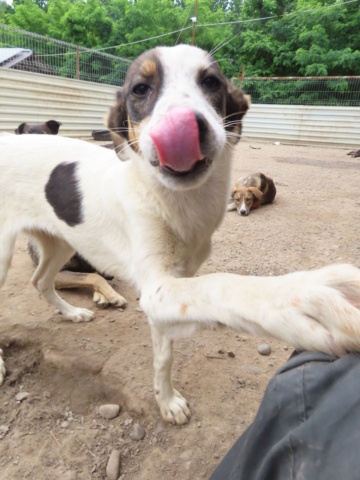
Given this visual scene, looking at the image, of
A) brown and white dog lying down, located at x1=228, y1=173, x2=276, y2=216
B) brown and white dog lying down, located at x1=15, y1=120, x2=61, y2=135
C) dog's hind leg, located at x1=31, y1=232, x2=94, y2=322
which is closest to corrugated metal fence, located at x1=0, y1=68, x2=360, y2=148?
brown and white dog lying down, located at x1=15, y1=120, x2=61, y2=135

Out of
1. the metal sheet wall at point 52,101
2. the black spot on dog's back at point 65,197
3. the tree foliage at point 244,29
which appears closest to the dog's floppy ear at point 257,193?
the black spot on dog's back at point 65,197

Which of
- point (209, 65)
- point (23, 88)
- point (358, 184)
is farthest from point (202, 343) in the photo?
point (23, 88)

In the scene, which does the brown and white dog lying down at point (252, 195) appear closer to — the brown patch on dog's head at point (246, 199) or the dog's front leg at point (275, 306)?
the brown patch on dog's head at point (246, 199)

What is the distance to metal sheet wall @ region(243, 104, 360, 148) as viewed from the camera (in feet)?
53.2

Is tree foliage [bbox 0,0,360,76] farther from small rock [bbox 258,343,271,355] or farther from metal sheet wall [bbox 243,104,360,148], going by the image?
small rock [bbox 258,343,271,355]

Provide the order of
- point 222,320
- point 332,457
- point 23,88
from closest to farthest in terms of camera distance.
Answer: point 332,457 → point 222,320 → point 23,88

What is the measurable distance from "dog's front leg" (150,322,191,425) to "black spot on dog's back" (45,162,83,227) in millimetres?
865

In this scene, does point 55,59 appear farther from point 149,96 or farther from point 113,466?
point 113,466

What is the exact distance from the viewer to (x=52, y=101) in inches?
484

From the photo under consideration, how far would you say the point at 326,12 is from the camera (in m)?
20.7

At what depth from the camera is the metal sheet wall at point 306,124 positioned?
16219 mm

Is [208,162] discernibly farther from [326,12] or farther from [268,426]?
[326,12]

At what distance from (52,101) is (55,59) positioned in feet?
4.66

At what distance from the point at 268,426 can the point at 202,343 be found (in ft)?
5.16
